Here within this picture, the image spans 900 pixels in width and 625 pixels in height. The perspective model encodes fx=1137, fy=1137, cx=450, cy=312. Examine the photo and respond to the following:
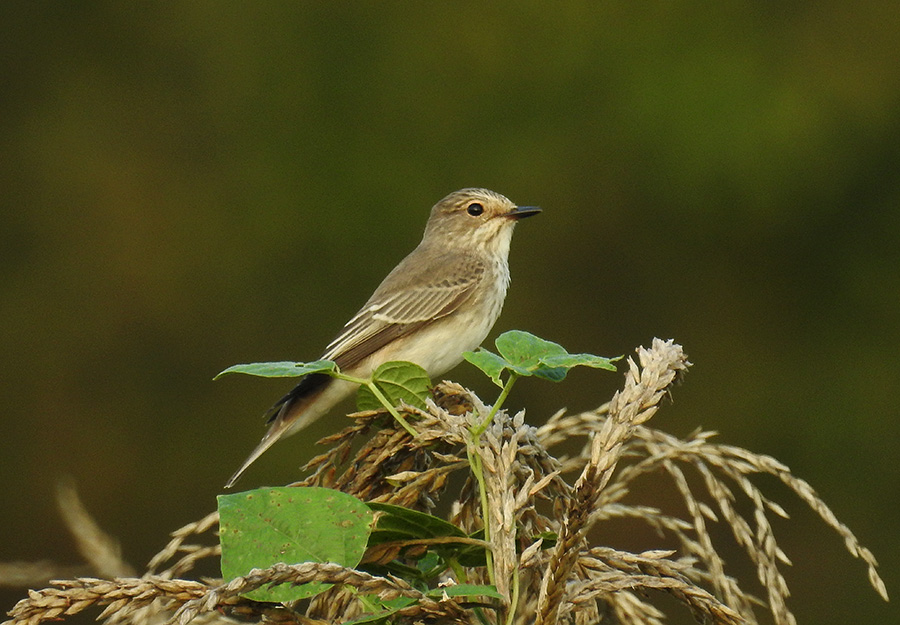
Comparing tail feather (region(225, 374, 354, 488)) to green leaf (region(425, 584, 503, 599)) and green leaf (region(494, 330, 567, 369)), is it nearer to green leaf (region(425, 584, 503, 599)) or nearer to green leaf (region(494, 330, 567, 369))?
green leaf (region(494, 330, 567, 369))

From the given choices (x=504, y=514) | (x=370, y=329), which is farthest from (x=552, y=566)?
(x=370, y=329)

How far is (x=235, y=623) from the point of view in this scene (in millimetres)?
1334

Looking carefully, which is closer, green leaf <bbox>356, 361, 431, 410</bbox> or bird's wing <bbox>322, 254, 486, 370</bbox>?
green leaf <bbox>356, 361, 431, 410</bbox>

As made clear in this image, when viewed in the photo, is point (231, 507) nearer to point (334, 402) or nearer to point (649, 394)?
point (649, 394)

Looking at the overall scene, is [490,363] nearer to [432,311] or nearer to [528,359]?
[528,359]

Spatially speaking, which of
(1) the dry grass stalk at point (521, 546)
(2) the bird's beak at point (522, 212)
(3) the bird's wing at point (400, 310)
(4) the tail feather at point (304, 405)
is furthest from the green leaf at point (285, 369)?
(2) the bird's beak at point (522, 212)

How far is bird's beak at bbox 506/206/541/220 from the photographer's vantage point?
410cm

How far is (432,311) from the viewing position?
12.9ft

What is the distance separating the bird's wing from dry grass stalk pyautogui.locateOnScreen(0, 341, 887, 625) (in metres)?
2.03

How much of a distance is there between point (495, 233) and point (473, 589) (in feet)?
11.2

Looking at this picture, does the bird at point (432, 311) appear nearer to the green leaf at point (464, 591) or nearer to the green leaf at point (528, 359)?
the green leaf at point (528, 359)

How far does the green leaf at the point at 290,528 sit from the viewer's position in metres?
1.13

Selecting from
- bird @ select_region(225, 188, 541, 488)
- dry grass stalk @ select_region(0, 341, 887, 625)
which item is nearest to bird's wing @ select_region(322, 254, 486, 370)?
bird @ select_region(225, 188, 541, 488)

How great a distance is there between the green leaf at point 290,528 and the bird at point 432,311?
2.25 metres
